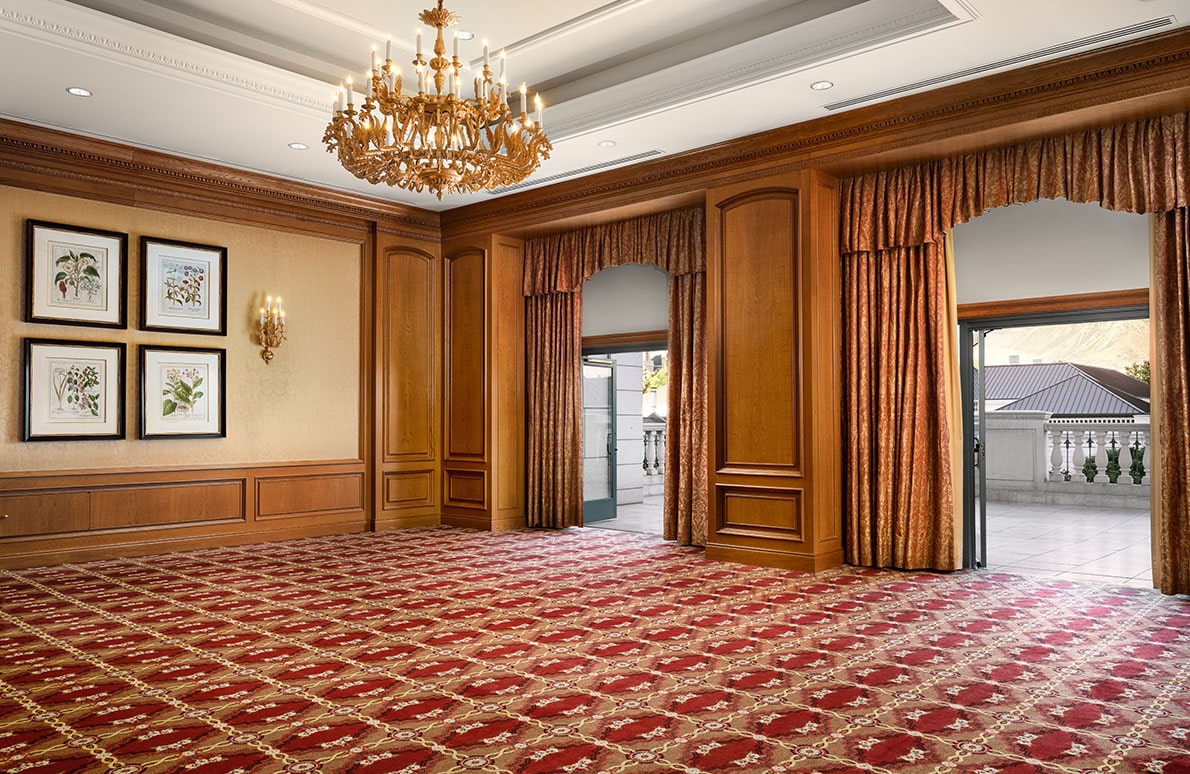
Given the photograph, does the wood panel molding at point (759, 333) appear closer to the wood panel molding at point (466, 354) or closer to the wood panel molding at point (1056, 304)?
the wood panel molding at point (1056, 304)

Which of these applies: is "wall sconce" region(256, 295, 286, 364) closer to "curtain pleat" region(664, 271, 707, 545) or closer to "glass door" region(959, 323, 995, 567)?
"curtain pleat" region(664, 271, 707, 545)

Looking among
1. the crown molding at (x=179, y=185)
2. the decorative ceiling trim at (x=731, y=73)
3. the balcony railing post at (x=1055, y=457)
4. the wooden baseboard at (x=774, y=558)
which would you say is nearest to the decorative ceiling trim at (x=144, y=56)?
the crown molding at (x=179, y=185)

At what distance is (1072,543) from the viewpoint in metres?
7.44

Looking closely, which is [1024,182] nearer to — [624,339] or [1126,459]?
[624,339]

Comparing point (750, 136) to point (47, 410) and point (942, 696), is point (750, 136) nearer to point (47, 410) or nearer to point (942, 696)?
point (942, 696)

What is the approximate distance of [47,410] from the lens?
6.73 metres

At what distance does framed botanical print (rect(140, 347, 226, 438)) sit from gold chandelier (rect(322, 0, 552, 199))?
3.49 m

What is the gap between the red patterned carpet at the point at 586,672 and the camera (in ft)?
9.90

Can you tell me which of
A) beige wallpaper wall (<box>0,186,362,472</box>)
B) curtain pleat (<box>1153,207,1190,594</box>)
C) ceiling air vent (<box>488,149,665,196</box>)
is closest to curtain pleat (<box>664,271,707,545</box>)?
ceiling air vent (<box>488,149,665,196</box>)

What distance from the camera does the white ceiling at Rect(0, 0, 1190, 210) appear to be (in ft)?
16.3

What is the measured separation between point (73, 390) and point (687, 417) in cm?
512

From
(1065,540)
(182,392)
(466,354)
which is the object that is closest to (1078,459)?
(1065,540)

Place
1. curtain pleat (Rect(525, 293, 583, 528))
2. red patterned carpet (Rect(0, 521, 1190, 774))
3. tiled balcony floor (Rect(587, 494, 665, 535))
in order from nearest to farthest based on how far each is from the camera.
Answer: red patterned carpet (Rect(0, 521, 1190, 774)) < curtain pleat (Rect(525, 293, 583, 528)) < tiled balcony floor (Rect(587, 494, 665, 535))

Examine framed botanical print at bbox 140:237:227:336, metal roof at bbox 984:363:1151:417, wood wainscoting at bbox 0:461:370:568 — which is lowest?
wood wainscoting at bbox 0:461:370:568
